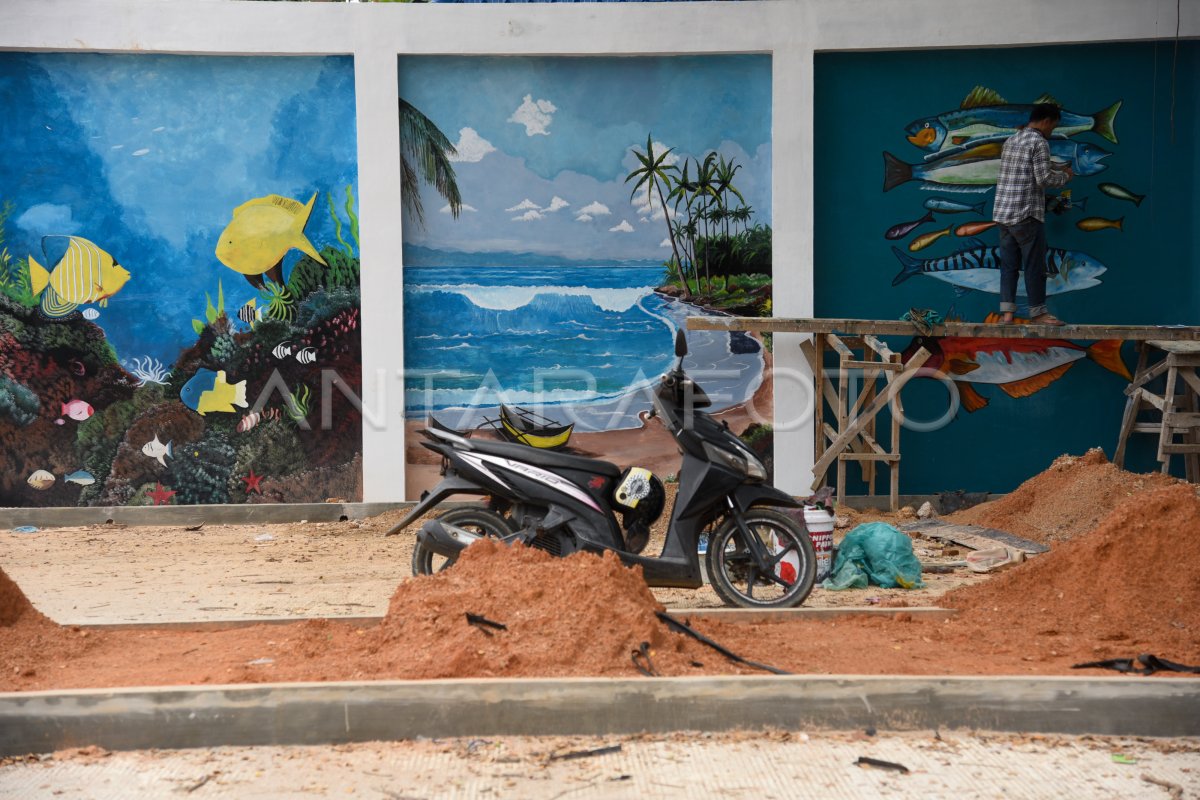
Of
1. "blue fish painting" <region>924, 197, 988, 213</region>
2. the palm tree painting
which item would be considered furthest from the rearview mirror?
"blue fish painting" <region>924, 197, 988, 213</region>

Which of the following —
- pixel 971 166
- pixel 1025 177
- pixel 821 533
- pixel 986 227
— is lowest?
pixel 821 533

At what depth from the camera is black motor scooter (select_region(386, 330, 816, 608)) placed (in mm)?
5723

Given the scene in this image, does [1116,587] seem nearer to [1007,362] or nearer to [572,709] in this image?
[572,709]

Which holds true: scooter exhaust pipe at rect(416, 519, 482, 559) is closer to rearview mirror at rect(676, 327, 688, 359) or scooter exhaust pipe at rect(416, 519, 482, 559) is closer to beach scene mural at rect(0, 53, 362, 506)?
rearview mirror at rect(676, 327, 688, 359)

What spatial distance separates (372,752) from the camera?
3.67 meters

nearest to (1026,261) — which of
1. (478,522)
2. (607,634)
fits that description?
(478,522)

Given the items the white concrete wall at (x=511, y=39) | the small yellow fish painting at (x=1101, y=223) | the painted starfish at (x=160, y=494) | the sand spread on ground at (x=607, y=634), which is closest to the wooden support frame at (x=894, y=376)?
the white concrete wall at (x=511, y=39)

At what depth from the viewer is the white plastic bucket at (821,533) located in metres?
6.58

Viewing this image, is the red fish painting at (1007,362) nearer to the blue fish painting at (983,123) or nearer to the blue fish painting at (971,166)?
the blue fish painting at (971,166)

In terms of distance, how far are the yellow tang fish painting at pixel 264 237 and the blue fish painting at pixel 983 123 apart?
550 cm

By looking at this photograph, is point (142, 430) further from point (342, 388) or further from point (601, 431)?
point (601, 431)

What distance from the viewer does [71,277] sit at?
32.7 ft

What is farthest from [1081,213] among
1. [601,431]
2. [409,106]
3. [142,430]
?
[142,430]

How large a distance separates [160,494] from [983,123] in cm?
806
